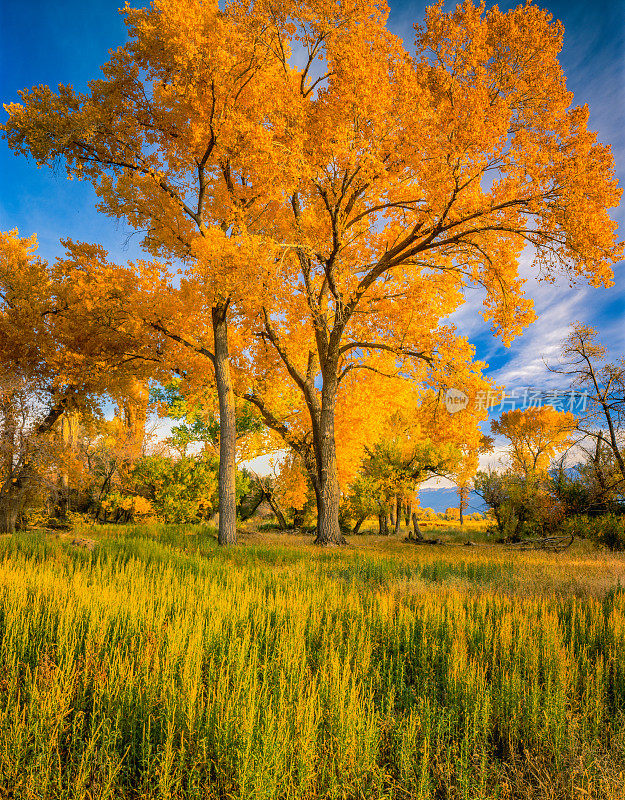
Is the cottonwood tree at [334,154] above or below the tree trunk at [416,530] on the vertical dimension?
above

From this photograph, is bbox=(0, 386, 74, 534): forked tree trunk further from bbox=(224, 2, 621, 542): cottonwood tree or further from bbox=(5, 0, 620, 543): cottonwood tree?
bbox=(224, 2, 621, 542): cottonwood tree

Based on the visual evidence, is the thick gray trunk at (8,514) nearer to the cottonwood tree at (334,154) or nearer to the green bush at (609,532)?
the cottonwood tree at (334,154)

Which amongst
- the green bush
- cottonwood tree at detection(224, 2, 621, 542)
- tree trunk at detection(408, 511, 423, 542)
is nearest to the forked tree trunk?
cottonwood tree at detection(224, 2, 621, 542)

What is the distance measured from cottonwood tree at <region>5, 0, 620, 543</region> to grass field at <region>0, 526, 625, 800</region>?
25.8 ft

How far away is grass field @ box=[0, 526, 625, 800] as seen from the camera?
7.07 feet

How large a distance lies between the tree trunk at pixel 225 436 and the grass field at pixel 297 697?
6161 millimetres

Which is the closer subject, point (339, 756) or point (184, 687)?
point (339, 756)

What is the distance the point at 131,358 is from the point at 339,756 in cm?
1339

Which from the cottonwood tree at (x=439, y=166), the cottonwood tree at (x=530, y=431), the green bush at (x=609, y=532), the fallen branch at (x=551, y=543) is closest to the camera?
the cottonwood tree at (x=439, y=166)

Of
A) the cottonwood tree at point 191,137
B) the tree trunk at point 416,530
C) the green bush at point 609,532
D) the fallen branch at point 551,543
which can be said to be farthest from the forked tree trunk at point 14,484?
the green bush at point 609,532

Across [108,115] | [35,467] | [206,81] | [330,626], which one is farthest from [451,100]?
[35,467]

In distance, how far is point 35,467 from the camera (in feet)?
47.6

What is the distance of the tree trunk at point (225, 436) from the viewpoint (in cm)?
1155

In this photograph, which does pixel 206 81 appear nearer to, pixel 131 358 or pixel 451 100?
pixel 451 100
